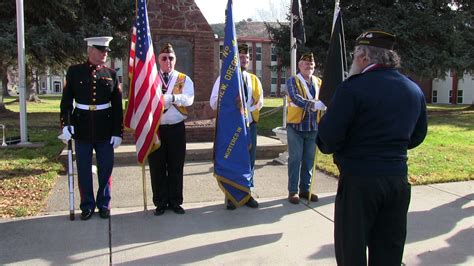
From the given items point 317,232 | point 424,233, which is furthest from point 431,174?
point 317,232

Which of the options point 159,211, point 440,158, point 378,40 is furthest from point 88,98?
point 440,158

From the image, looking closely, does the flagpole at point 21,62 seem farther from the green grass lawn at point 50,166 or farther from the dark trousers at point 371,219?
the dark trousers at point 371,219

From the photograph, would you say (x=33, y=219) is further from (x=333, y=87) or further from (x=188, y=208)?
(x=333, y=87)

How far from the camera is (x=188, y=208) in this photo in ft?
19.5

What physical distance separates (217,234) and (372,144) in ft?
8.26

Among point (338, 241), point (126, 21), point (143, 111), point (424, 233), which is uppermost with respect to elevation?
point (126, 21)

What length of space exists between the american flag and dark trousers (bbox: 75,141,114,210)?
0.38 m

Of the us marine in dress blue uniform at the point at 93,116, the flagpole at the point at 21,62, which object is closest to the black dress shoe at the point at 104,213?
the us marine in dress blue uniform at the point at 93,116

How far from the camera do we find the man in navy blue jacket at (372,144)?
9.39 ft

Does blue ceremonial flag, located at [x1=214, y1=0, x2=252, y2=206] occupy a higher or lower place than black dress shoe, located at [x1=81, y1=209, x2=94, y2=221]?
higher

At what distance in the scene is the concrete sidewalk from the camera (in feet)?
14.1

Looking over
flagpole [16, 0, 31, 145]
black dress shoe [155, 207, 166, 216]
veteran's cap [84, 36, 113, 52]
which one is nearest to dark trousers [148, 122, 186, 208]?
black dress shoe [155, 207, 166, 216]

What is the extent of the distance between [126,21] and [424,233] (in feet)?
46.3

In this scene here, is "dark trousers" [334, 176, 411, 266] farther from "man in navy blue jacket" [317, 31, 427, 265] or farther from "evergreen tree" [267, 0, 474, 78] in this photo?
"evergreen tree" [267, 0, 474, 78]
